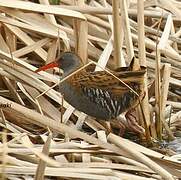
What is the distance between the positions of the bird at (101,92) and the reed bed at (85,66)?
0.07 metres

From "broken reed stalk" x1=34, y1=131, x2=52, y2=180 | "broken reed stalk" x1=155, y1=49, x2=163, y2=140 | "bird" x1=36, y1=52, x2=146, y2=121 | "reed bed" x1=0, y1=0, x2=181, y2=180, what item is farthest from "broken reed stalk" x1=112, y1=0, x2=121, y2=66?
"broken reed stalk" x1=34, y1=131, x2=52, y2=180

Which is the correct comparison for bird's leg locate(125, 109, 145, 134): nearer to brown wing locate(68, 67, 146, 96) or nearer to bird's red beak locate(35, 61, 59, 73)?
brown wing locate(68, 67, 146, 96)

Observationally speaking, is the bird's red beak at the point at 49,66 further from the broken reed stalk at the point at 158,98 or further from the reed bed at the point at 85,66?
the broken reed stalk at the point at 158,98

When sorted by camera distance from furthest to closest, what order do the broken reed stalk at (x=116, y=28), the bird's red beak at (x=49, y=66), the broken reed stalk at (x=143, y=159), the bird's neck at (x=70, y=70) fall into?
the bird's neck at (x=70, y=70) → the bird's red beak at (x=49, y=66) → the broken reed stalk at (x=116, y=28) → the broken reed stalk at (x=143, y=159)

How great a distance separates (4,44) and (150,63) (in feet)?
3.57

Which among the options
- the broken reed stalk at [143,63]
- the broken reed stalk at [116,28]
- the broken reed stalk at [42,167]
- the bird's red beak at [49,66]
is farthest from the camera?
the bird's red beak at [49,66]

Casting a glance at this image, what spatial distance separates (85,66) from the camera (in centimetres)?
397

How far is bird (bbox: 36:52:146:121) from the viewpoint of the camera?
452 cm

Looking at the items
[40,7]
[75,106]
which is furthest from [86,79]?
[40,7]

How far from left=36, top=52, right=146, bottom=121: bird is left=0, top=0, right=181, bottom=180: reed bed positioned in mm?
73

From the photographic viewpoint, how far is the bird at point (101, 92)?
4.52 m

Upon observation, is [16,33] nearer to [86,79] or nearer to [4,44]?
[4,44]

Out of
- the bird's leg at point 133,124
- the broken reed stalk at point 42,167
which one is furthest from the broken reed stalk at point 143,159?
the bird's leg at point 133,124

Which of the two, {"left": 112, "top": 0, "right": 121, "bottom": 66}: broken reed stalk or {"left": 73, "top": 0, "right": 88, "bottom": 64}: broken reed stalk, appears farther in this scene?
{"left": 73, "top": 0, "right": 88, "bottom": 64}: broken reed stalk
